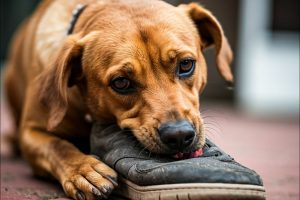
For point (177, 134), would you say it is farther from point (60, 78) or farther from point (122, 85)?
point (60, 78)

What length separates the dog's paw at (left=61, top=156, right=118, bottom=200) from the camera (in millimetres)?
2553

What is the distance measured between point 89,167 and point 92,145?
33 cm

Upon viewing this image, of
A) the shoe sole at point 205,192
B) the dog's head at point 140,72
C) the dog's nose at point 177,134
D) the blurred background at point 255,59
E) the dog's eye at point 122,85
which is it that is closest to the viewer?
the shoe sole at point 205,192

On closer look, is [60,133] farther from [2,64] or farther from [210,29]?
[2,64]

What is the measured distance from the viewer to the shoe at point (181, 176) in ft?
7.41

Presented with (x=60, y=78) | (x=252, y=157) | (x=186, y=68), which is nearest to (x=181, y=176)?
(x=186, y=68)

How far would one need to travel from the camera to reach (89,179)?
2.62 meters

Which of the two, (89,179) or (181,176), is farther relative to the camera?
(89,179)

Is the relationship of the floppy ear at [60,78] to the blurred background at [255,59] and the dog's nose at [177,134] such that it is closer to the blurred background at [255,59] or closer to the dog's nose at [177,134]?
the dog's nose at [177,134]

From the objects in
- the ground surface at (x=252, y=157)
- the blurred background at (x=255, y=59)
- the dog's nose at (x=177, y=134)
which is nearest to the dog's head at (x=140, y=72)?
the dog's nose at (x=177, y=134)

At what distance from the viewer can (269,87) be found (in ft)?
27.2

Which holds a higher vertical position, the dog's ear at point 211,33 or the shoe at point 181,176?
the dog's ear at point 211,33

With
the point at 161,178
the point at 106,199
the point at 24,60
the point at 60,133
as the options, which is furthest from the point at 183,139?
the point at 24,60

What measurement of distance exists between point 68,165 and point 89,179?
28cm
